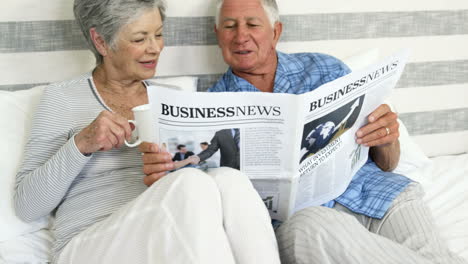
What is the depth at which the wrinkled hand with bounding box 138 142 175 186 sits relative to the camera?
3.60ft

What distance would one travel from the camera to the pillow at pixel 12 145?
1287 mm

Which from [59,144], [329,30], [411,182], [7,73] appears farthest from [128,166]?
[329,30]

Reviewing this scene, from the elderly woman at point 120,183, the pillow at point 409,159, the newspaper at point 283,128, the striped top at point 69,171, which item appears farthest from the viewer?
the pillow at point 409,159

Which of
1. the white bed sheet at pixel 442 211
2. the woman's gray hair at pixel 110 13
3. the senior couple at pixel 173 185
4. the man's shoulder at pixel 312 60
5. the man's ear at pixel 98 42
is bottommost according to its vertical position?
the white bed sheet at pixel 442 211

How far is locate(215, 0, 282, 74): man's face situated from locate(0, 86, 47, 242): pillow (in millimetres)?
608

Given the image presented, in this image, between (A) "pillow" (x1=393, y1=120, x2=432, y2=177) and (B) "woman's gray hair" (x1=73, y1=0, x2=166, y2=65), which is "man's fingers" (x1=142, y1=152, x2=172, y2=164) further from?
(A) "pillow" (x1=393, y1=120, x2=432, y2=177)

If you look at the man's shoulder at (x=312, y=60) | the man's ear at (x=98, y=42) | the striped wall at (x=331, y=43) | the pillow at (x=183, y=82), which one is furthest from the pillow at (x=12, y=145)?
the man's shoulder at (x=312, y=60)

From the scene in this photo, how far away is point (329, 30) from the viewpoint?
1806mm

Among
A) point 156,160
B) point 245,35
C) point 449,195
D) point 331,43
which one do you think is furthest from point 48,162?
point 449,195

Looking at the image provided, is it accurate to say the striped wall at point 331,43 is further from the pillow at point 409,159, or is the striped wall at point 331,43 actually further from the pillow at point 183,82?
the pillow at point 409,159

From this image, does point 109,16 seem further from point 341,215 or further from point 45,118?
point 341,215

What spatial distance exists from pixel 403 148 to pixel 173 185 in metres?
1.05

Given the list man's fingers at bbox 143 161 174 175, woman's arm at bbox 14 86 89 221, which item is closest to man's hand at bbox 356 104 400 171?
man's fingers at bbox 143 161 174 175

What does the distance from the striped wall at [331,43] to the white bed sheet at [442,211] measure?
20cm
